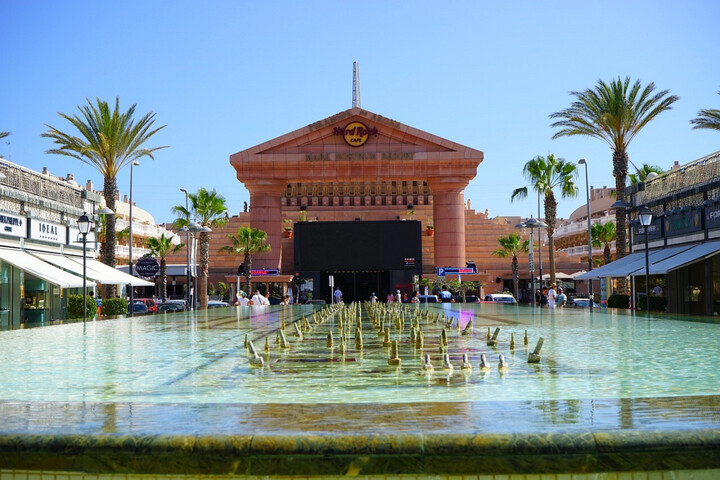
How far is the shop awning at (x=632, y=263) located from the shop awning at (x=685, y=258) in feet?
2.66

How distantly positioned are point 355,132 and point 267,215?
10284 millimetres

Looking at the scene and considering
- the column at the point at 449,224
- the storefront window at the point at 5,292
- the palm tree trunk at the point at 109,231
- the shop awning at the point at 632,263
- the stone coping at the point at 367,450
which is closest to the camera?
the stone coping at the point at 367,450

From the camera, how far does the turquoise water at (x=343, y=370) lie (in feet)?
28.7

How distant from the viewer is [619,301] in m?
38.9

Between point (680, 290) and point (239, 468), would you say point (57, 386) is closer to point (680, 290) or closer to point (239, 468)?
point (239, 468)

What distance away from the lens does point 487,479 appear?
4.67 meters

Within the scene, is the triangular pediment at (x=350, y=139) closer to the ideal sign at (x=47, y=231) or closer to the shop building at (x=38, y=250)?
the shop building at (x=38, y=250)

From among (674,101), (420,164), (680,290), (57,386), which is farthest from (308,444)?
(420,164)

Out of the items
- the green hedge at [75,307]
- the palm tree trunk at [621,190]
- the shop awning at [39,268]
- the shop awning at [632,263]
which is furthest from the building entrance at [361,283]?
the shop awning at [39,268]

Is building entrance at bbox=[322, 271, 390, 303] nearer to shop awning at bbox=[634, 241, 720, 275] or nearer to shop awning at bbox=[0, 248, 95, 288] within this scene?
shop awning at bbox=[634, 241, 720, 275]

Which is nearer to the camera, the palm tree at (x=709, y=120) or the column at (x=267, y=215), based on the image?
the palm tree at (x=709, y=120)

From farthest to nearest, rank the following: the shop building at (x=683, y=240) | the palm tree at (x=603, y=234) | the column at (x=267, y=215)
A: the palm tree at (x=603, y=234) → the column at (x=267, y=215) → the shop building at (x=683, y=240)

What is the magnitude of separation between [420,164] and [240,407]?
59.6m

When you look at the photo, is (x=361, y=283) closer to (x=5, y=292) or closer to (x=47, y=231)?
(x=47, y=231)
